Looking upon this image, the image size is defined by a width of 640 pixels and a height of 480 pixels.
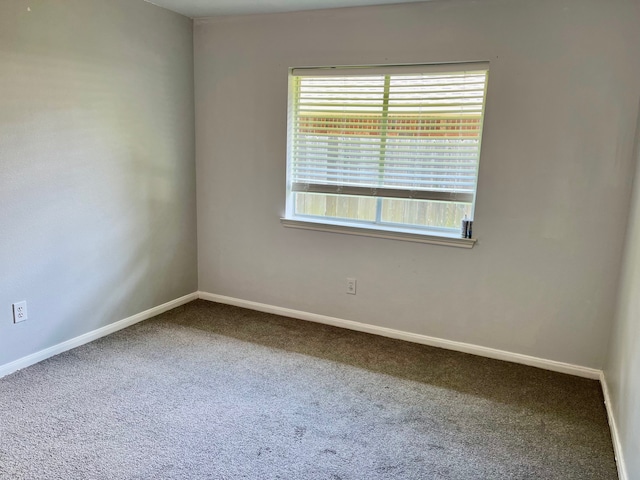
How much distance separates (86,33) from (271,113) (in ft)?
4.20

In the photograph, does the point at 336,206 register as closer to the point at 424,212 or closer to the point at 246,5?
the point at 424,212

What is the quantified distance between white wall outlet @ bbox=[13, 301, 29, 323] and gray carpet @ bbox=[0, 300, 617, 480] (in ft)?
0.99

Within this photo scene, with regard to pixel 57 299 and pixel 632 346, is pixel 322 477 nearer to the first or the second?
pixel 632 346

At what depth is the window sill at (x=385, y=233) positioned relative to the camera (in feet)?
9.73

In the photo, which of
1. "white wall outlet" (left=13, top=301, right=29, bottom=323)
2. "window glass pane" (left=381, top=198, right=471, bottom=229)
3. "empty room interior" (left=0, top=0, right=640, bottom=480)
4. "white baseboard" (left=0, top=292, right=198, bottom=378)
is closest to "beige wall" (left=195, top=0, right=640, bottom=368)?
"empty room interior" (left=0, top=0, right=640, bottom=480)

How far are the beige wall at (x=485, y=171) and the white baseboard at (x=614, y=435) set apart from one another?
0.71 ft

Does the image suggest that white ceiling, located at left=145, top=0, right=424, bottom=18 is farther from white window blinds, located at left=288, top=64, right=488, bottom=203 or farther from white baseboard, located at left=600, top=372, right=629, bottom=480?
white baseboard, located at left=600, top=372, right=629, bottom=480

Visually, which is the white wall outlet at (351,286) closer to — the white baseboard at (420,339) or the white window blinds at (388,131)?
the white baseboard at (420,339)

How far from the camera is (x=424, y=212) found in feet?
10.3

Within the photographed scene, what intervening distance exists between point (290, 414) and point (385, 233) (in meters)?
1.43

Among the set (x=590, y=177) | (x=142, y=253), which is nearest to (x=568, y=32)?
(x=590, y=177)

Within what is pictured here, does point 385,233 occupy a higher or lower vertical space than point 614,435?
higher

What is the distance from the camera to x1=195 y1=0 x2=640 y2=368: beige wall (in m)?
2.53

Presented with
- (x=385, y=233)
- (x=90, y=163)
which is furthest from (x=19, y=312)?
(x=385, y=233)
